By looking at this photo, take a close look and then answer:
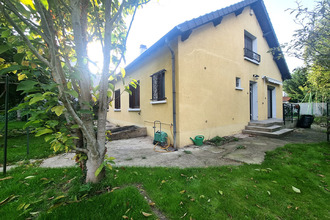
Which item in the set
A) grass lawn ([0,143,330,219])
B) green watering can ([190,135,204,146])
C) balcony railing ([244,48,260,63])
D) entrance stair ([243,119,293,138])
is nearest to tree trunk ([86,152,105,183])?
grass lawn ([0,143,330,219])

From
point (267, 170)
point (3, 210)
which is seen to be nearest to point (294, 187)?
point (267, 170)

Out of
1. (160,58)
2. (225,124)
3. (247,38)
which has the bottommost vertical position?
(225,124)

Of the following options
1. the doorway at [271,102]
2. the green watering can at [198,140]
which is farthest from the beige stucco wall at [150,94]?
the doorway at [271,102]

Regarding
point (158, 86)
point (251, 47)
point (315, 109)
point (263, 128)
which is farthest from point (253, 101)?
point (315, 109)

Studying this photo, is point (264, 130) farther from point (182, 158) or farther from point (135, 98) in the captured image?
point (135, 98)

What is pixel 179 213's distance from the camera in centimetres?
165

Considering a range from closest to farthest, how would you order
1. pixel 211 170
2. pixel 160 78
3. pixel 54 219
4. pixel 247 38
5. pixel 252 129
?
pixel 54 219
pixel 211 170
pixel 160 78
pixel 252 129
pixel 247 38

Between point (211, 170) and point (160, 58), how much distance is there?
14.8 feet

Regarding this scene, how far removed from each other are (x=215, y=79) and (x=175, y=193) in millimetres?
5009

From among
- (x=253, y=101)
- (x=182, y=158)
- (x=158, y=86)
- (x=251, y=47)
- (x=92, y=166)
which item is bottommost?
(x=182, y=158)

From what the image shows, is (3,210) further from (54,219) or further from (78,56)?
(78,56)

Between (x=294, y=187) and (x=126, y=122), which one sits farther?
(x=126, y=122)

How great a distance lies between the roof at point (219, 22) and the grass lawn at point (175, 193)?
4.02m

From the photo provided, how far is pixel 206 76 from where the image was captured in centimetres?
546
